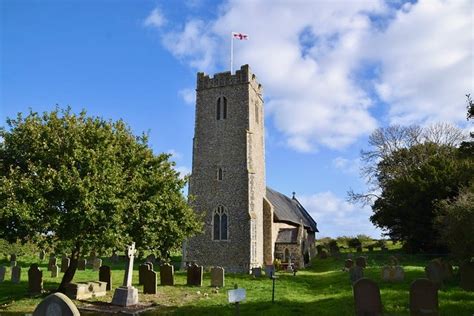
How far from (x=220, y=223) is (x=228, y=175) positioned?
3.01m

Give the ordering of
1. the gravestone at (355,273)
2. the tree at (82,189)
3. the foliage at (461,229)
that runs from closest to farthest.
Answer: the tree at (82,189)
the foliage at (461,229)
the gravestone at (355,273)

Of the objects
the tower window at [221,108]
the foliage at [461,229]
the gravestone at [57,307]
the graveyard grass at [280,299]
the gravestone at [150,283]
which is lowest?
the graveyard grass at [280,299]

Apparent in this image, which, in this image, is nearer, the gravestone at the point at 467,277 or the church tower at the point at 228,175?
the gravestone at the point at 467,277

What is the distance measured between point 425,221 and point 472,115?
17.7 meters

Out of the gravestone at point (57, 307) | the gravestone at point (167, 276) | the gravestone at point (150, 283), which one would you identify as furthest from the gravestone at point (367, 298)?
the gravestone at point (167, 276)

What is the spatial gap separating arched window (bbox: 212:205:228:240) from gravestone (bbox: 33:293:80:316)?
18.8 metres

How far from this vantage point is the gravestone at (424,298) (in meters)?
8.29

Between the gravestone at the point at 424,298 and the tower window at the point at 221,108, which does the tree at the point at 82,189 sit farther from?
the tower window at the point at 221,108

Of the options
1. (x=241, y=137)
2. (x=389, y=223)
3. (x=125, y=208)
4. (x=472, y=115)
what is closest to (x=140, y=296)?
(x=125, y=208)

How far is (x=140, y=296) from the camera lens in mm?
13109

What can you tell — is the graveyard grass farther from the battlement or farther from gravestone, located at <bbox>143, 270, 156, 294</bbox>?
the battlement

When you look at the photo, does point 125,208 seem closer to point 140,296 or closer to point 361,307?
point 140,296

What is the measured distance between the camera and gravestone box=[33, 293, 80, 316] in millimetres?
5586

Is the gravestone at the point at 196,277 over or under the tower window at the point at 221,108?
under
